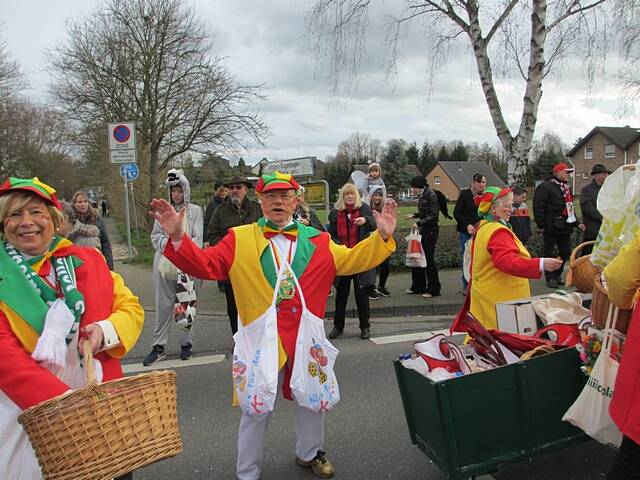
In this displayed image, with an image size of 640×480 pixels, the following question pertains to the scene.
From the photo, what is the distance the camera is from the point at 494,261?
12.5 feet

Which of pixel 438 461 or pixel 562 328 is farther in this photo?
pixel 562 328

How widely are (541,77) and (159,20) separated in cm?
1378

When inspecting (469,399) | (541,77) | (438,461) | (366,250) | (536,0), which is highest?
(536,0)

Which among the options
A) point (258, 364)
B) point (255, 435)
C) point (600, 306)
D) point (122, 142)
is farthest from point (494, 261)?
point (122, 142)

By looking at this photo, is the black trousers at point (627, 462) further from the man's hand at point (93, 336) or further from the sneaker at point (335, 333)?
the sneaker at point (335, 333)

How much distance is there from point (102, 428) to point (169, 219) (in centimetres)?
119

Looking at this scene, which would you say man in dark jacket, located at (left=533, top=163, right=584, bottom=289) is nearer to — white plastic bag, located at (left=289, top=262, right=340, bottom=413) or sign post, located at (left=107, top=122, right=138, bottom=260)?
white plastic bag, located at (left=289, top=262, right=340, bottom=413)

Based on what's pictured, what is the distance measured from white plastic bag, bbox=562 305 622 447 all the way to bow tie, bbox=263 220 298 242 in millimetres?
1695

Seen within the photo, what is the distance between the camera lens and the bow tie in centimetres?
302

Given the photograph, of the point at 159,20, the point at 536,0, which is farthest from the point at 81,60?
the point at 536,0

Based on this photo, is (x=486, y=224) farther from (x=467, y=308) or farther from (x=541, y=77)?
(x=541, y=77)

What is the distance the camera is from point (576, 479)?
304 centimetres

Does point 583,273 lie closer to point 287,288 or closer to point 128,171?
point 287,288

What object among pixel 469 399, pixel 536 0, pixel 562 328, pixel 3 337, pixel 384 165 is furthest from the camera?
pixel 384 165
